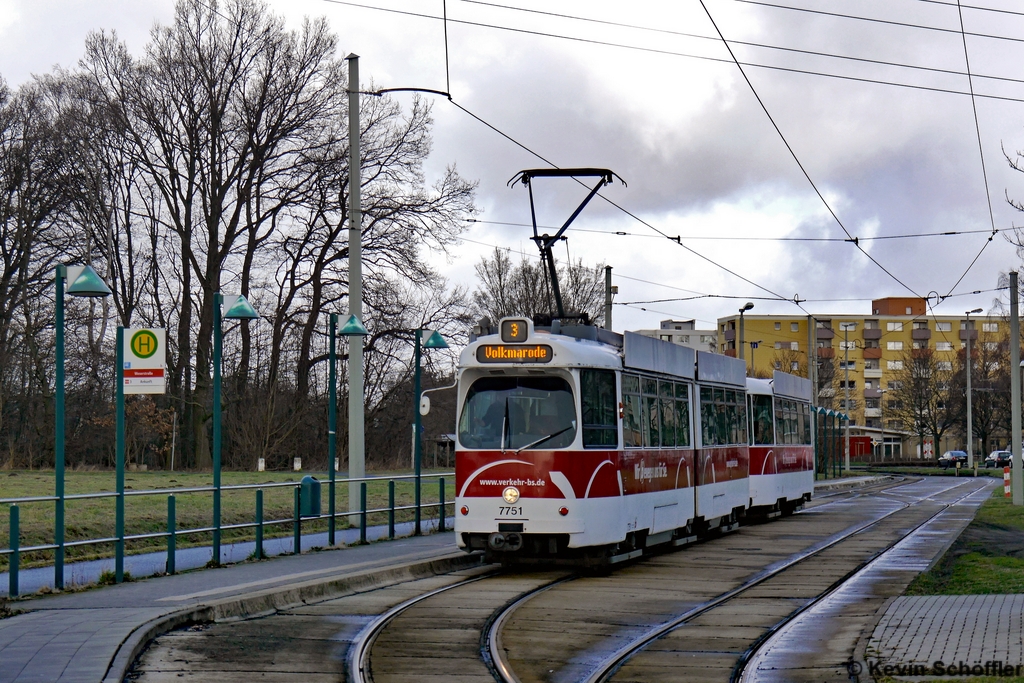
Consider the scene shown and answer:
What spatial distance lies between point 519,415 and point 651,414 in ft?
10.2

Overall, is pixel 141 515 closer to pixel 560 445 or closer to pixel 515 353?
pixel 515 353

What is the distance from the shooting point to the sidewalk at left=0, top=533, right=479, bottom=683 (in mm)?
9039

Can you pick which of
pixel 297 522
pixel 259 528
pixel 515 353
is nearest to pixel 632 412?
pixel 515 353

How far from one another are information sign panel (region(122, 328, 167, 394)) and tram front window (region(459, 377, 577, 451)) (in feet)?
14.2

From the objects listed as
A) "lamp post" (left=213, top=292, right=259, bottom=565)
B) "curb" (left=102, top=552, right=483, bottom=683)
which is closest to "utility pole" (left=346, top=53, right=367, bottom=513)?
"curb" (left=102, top=552, right=483, bottom=683)

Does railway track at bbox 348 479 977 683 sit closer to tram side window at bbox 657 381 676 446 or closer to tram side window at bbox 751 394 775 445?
tram side window at bbox 657 381 676 446

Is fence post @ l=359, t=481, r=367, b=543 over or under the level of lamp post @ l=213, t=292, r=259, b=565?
under

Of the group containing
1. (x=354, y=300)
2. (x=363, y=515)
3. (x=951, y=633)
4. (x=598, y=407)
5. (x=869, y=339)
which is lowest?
(x=951, y=633)

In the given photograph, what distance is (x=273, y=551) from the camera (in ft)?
61.3

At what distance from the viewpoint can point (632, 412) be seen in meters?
18.0

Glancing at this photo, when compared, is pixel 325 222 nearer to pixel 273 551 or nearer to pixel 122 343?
pixel 273 551

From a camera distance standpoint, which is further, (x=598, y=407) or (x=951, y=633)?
(x=598, y=407)

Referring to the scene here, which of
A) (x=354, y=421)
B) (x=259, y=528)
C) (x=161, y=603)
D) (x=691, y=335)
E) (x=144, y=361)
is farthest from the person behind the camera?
(x=691, y=335)

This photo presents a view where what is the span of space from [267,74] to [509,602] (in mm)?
32766
